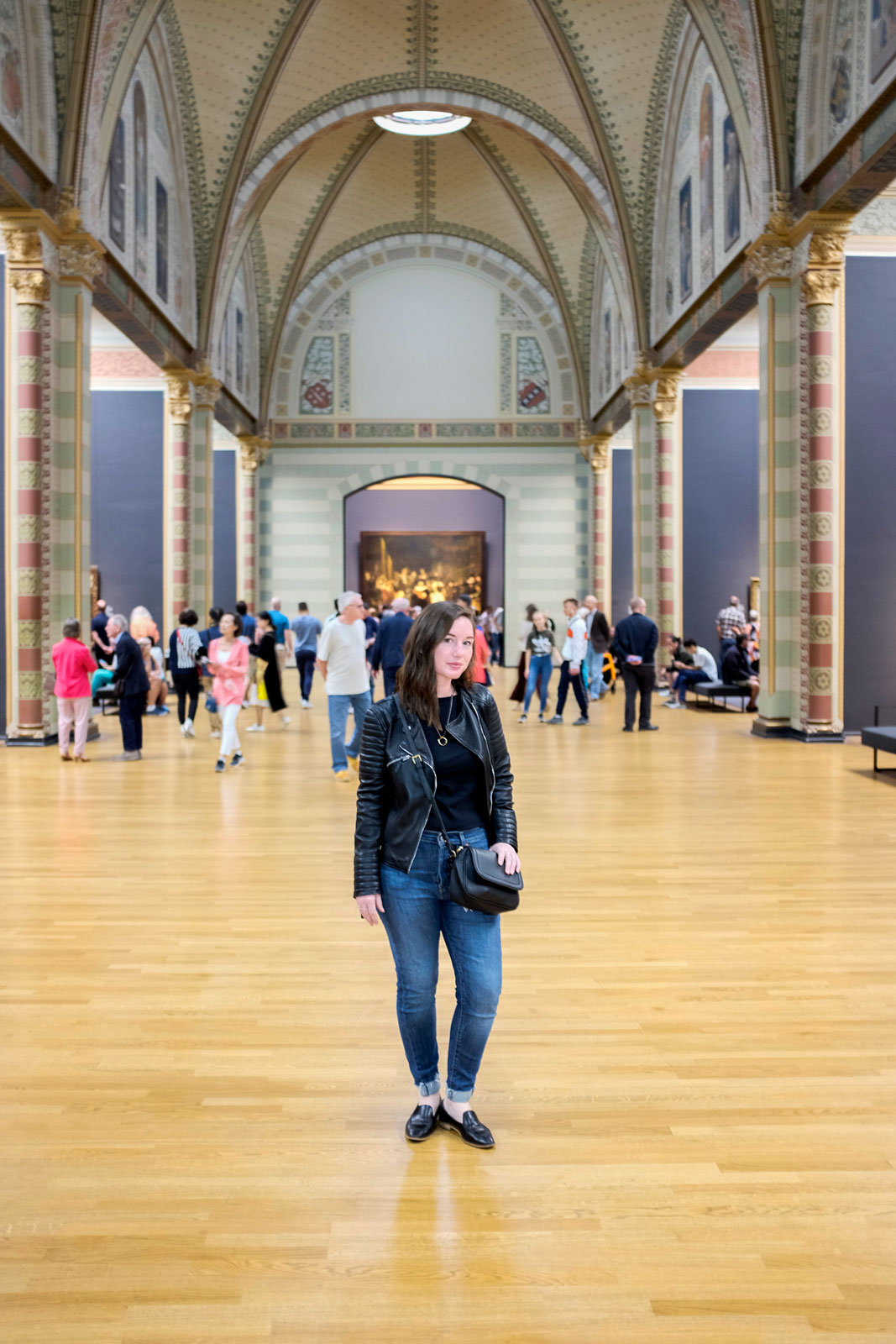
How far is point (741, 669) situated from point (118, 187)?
451 inches

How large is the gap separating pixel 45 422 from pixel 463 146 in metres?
16.3

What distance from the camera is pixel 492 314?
93.4ft

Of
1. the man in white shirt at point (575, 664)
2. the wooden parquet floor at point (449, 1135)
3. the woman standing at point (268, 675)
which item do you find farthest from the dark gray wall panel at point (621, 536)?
the wooden parquet floor at point (449, 1135)

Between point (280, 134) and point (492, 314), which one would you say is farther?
point (492, 314)

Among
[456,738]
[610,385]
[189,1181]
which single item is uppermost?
[610,385]

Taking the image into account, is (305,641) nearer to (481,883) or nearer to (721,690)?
(721,690)

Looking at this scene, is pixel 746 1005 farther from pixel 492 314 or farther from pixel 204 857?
pixel 492 314

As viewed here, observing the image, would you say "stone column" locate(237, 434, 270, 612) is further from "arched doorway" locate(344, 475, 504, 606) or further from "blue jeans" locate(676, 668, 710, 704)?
"blue jeans" locate(676, 668, 710, 704)

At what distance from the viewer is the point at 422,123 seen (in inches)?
960

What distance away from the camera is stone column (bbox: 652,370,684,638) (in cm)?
2034

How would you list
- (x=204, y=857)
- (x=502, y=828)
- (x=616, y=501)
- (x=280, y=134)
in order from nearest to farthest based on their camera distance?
1. (x=502, y=828)
2. (x=204, y=857)
3. (x=280, y=134)
4. (x=616, y=501)

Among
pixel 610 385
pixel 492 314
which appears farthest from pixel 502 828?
pixel 492 314

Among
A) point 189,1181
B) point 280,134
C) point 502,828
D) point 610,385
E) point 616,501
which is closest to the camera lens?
point 189,1181

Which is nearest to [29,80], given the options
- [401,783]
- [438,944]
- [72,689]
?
[72,689]
